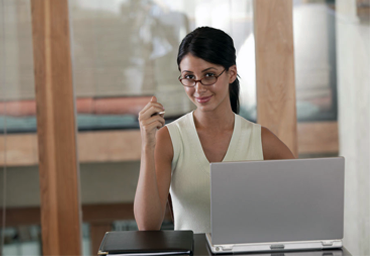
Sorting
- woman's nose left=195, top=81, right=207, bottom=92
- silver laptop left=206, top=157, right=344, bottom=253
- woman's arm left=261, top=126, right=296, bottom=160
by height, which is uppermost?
woman's nose left=195, top=81, right=207, bottom=92

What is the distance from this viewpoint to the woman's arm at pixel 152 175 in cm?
134

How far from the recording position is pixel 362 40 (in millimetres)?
2424

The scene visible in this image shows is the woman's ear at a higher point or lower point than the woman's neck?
higher

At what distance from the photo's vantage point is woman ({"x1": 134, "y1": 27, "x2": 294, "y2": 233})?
58.4 inches

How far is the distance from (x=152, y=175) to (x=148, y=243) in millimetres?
399

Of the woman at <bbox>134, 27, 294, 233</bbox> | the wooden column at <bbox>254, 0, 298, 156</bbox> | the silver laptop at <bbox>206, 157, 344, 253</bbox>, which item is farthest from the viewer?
the wooden column at <bbox>254, 0, 298, 156</bbox>

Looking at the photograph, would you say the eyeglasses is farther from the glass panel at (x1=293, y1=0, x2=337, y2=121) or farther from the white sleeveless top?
the glass panel at (x1=293, y1=0, x2=337, y2=121)

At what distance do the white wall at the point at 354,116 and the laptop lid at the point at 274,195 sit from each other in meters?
1.60

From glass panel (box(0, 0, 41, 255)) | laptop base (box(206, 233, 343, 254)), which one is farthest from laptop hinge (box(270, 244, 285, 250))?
glass panel (box(0, 0, 41, 255))

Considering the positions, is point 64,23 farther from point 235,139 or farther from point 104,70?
point 235,139

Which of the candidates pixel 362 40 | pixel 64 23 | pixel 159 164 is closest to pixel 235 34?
pixel 362 40

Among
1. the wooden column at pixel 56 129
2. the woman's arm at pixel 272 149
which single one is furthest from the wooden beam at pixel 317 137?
the wooden column at pixel 56 129

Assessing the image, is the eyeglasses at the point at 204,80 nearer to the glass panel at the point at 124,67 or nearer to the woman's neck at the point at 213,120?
the woman's neck at the point at 213,120

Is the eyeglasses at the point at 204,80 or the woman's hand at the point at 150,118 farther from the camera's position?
the eyeglasses at the point at 204,80
